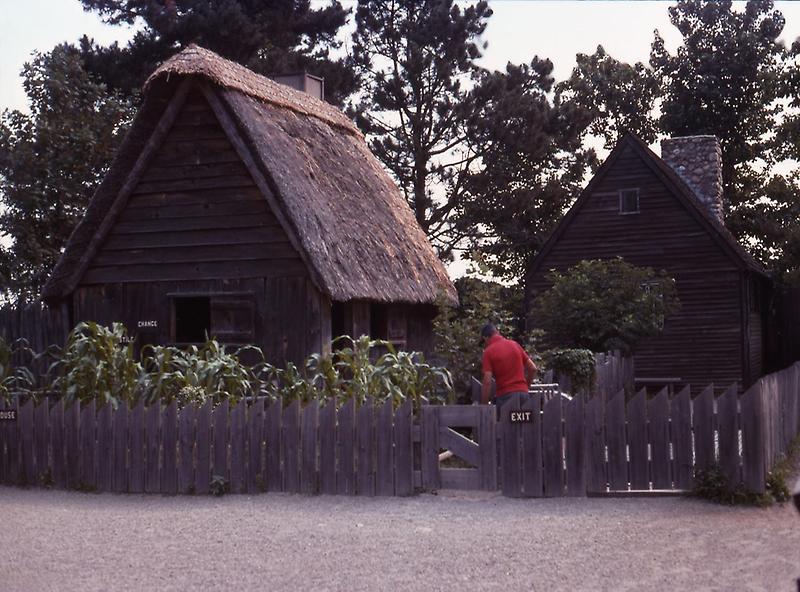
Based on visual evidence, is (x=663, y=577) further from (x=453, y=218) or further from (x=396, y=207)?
(x=453, y=218)

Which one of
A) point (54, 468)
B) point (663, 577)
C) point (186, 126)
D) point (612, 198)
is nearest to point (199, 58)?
point (186, 126)

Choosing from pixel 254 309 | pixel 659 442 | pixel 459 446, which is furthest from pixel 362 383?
pixel 254 309

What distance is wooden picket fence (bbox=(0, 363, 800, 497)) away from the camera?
11.6 m

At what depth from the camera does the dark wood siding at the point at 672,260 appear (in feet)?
102

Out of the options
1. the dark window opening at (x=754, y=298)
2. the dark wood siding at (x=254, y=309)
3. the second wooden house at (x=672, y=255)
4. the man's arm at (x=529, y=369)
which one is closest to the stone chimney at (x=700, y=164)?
the second wooden house at (x=672, y=255)

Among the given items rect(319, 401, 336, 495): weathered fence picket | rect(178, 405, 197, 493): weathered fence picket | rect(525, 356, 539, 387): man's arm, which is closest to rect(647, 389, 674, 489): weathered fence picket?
rect(525, 356, 539, 387): man's arm

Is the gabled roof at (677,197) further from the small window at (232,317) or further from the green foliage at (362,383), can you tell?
the green foliage at (362,383)

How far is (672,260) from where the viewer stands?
3138 centimetres

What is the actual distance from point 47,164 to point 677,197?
17061 mm

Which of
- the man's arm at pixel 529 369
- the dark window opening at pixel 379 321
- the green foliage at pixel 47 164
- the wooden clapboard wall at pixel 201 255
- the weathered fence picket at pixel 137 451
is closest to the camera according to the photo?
the weathered fence picket at pixel 137 451

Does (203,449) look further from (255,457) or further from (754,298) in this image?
(754,298)

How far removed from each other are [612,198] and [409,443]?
838 inches

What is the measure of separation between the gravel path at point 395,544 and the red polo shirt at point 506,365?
194cm

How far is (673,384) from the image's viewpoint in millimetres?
31938
